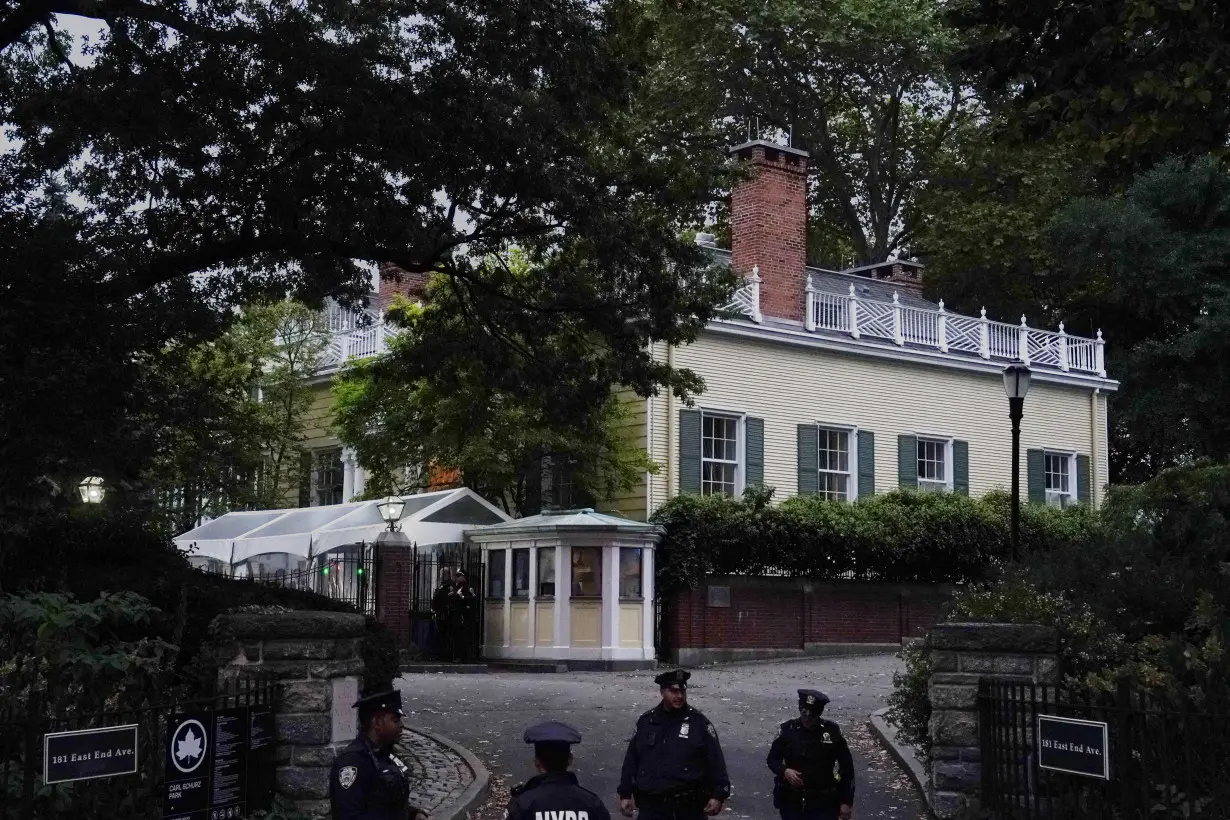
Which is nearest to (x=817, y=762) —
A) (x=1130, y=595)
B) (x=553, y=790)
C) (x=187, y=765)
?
(x=187, y=765)

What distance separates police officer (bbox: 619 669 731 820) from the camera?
31.6 feet

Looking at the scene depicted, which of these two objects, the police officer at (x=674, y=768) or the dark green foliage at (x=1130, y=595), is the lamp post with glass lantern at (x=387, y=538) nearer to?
the dark green foliage at (x=1130, y=595)

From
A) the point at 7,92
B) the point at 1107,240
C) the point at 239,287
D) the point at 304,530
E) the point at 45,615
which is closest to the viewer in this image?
the point at 45,615

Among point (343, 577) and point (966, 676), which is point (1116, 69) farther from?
point (343, 577)

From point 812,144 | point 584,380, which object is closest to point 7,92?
point 584,380

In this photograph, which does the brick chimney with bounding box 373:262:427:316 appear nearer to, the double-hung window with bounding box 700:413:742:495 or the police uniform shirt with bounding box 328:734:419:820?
the double-hung window with bounding box 700:413:742:495

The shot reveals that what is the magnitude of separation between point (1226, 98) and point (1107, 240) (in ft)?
87.3

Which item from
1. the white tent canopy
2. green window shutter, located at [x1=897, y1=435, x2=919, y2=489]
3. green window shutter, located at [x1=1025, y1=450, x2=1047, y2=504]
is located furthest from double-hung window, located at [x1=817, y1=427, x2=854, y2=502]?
the white tent canopy

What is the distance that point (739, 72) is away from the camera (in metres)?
44.4

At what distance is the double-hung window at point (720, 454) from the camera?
31766 millimetres

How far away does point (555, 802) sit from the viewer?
21.2 feet

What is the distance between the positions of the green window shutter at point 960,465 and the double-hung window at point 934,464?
0.11 meters

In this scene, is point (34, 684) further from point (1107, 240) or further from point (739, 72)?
point (739, 72)

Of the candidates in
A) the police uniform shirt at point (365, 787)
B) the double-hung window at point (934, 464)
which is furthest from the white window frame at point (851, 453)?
the police uniform shirt at point (365, 787)
